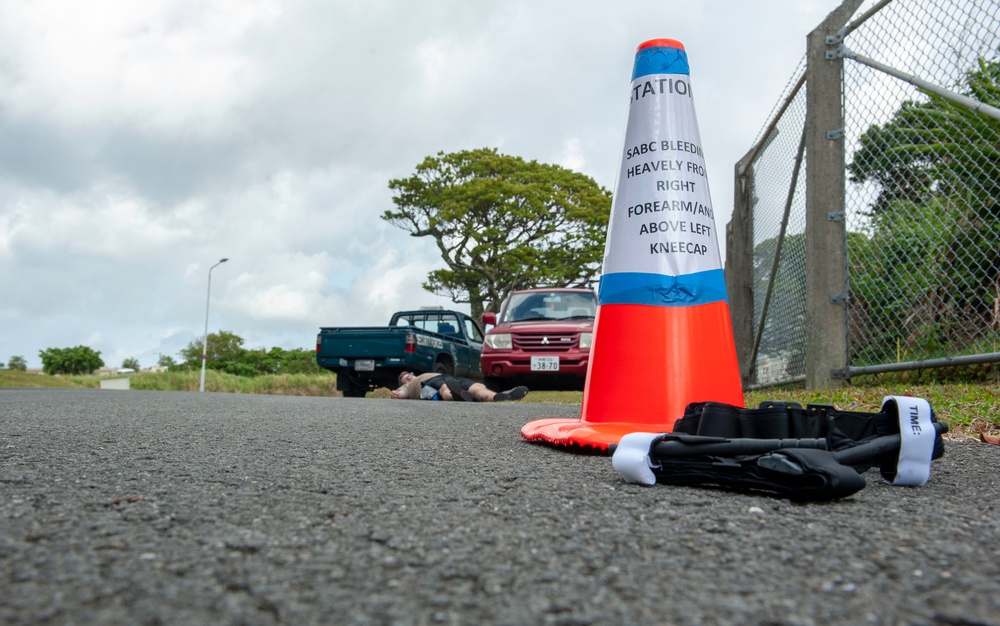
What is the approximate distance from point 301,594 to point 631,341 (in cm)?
260

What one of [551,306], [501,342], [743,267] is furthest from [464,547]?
[551,306]

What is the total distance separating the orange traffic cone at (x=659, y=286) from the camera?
350 cm

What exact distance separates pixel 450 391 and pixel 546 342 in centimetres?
142

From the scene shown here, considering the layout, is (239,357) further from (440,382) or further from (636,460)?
(636,460)

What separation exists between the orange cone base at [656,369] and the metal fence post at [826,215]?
2.70m

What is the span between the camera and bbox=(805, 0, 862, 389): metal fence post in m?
5.95

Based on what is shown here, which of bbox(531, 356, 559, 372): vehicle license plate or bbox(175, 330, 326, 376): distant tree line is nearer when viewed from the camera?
bbox(531, 356, 559, 372): vehicle license plate

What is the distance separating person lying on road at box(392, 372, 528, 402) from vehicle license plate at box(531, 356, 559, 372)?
0.36 metres

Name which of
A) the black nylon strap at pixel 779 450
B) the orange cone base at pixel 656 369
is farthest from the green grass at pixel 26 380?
the black nylon strap at pixel 779 450

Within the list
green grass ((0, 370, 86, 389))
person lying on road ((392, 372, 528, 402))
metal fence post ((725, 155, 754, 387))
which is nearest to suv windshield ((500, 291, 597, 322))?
person lying on road ((392, 372, 528, 402))

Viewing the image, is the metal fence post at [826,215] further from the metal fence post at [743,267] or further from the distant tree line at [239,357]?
the distant tree line at [239,357]

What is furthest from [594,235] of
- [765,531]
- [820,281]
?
[765,531]

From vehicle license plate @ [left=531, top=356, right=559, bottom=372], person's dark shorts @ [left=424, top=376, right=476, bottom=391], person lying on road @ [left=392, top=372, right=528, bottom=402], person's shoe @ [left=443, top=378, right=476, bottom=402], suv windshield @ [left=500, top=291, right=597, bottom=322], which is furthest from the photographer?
suv windshield @ [left=500, top=291, right=597, bottom=322]

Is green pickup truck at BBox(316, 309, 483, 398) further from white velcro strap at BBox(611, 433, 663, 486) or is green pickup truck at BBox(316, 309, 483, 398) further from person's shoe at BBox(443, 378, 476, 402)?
white velcro strap at BBox(611, 433, 663, 486)
